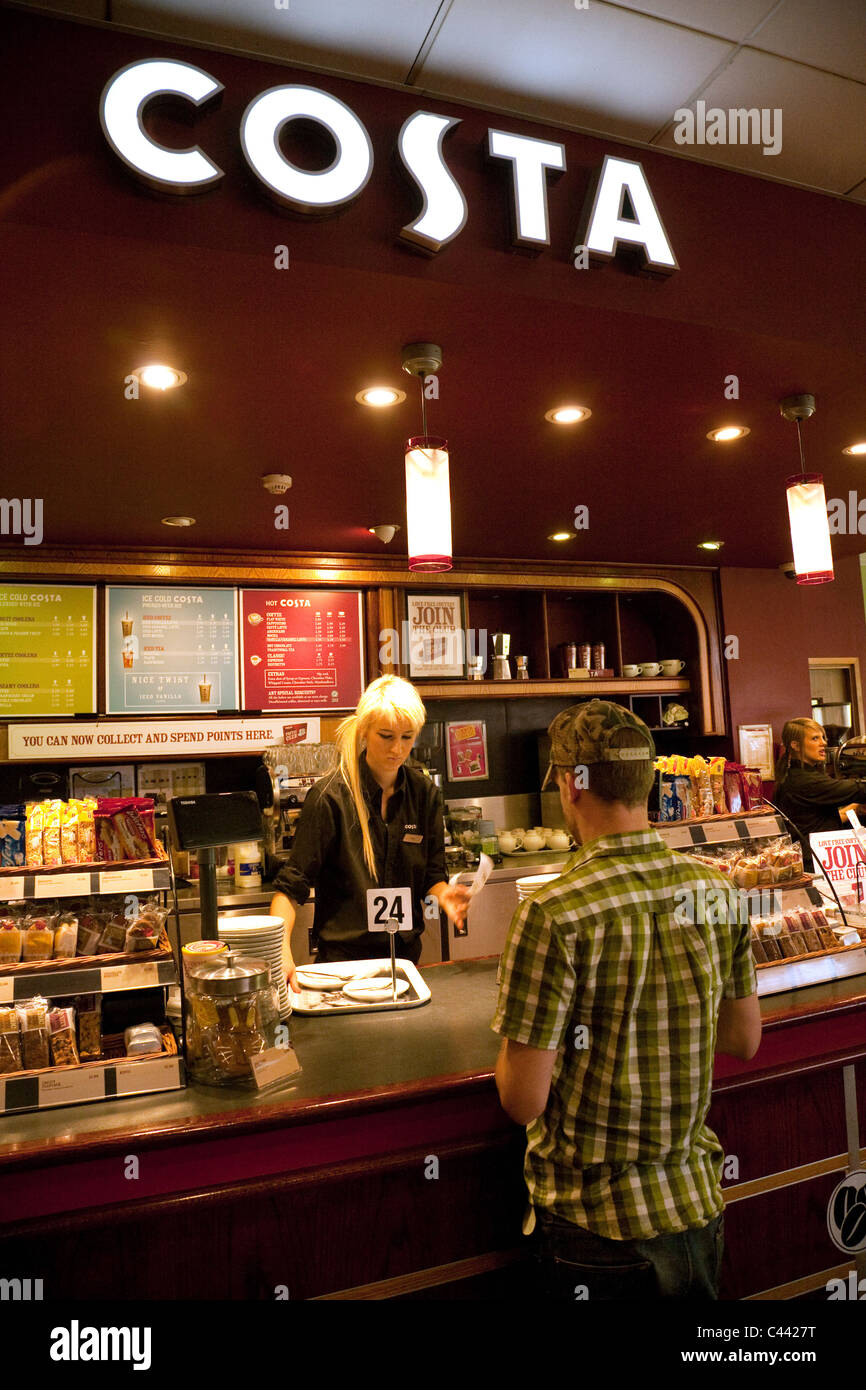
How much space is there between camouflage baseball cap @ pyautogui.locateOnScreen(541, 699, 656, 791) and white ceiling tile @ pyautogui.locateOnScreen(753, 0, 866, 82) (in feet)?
6.07

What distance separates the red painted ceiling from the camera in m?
1.84

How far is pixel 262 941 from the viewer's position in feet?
6.76

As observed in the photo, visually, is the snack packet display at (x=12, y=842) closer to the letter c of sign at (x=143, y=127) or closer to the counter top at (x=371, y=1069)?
the counter top at (x=371, y=1069)

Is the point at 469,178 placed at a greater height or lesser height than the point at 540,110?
lesser

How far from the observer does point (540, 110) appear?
2213 mm

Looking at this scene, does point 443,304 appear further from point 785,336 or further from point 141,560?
point 141,560

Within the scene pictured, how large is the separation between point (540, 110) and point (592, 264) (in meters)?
0.44

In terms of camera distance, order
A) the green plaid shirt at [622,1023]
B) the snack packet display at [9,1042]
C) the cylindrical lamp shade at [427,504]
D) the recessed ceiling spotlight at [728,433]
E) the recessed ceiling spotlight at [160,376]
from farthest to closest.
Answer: the recessed ceiling spotlight at [728,433], the recessed ceiling spotlight at [160,376], the cylindrical lamp shade at [427,504], the snack packet display at [9,1042], the green plaid shirt at [622,1023]

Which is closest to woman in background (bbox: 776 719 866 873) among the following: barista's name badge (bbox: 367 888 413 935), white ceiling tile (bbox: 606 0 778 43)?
barista's name badge (bbox: 367 888 413 935)

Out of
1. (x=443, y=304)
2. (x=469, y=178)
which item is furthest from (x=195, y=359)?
(x=469, y=178)

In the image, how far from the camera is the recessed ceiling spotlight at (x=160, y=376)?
2434 millimetres

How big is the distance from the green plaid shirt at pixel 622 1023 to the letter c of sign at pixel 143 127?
1.70 m

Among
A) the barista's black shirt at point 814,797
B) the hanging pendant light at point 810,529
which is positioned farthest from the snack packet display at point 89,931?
the barista's black shirt at point 814,797

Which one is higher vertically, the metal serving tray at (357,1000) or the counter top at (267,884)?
the metal serving tray at (357,1000)
